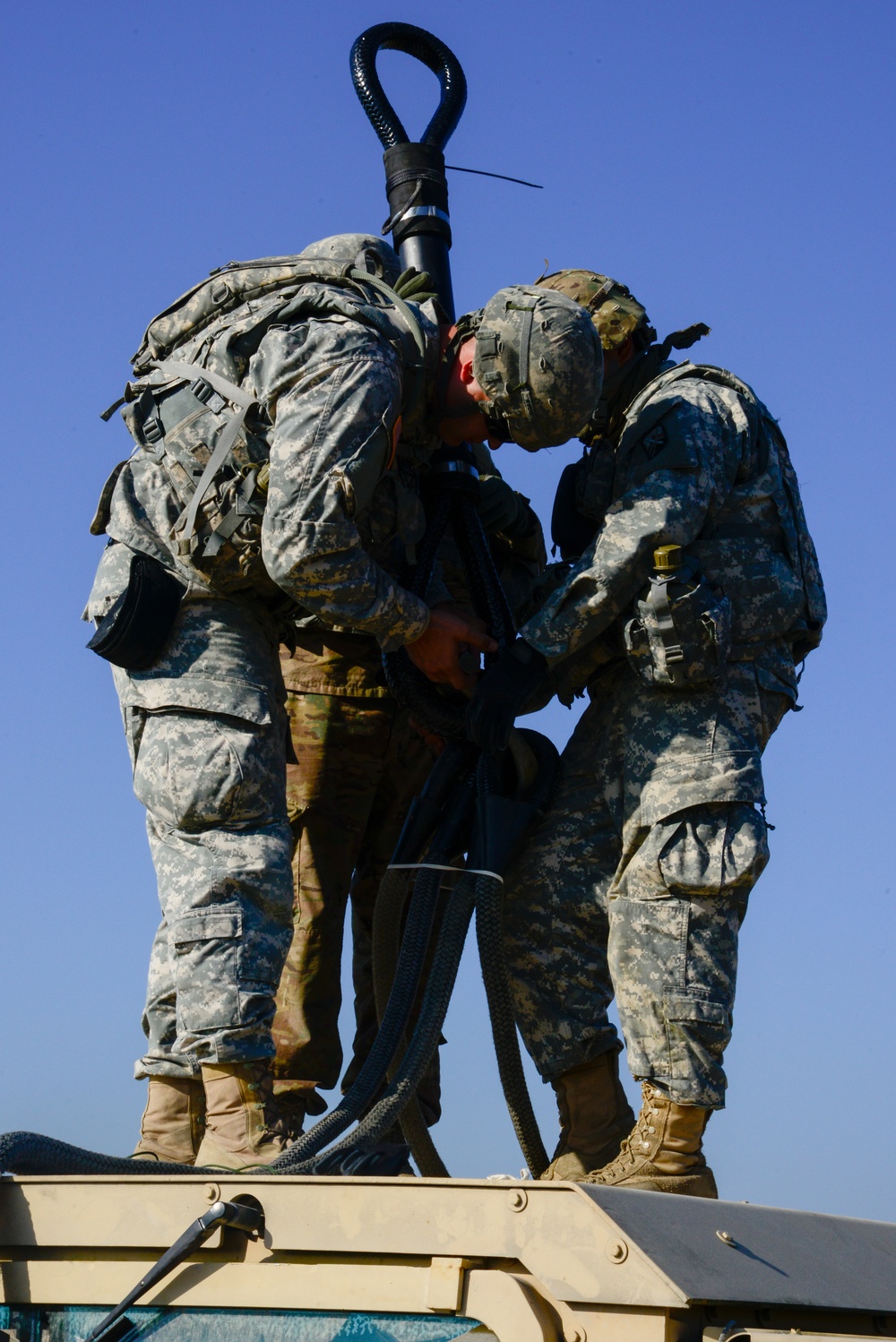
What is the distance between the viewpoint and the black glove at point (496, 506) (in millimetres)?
5121

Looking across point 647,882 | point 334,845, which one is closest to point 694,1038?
point 647,882

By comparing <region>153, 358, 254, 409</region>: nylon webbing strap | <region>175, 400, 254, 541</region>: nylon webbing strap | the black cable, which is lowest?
<region>175, 400, 254, 541</region>: nylon webbing strap

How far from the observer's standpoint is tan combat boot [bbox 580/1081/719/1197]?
12.8ft

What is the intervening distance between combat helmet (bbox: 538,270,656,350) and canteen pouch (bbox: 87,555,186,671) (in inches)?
52.7

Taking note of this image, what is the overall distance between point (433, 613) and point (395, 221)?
5.78 feet

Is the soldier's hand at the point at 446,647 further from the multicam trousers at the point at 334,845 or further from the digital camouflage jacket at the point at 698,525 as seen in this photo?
the multicam trousers at the point at 334,845

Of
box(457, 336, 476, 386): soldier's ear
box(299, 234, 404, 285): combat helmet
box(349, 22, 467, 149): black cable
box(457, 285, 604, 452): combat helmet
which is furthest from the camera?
box(349, 22, 467, 149): black cable

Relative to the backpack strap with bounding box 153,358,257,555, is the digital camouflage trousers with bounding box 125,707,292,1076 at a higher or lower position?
lower

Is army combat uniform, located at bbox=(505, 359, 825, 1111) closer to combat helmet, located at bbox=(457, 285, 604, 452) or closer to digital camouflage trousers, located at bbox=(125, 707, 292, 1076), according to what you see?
combat helmet, located at bbox=(457, 285, 604, 452)

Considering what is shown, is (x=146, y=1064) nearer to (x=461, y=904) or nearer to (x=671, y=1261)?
(x=461, y=904)

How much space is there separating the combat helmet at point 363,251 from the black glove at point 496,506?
0.69 metres

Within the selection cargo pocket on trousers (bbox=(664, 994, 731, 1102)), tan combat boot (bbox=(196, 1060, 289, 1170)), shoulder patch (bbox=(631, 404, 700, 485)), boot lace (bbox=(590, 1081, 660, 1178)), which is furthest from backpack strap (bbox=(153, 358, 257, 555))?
boot lace (bbox=(590, 1081, 660, 1178))

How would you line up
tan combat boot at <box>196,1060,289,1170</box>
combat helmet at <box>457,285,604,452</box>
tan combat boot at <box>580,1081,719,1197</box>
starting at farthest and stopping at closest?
combat helmet at <box>457,285,604,452</box> → tan combat boot at <box>580,1081,719,1197</box> → tan combat boot at <box>196,1060,289,1170</box>

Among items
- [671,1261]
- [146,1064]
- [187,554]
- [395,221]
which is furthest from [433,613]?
[671,1261]
